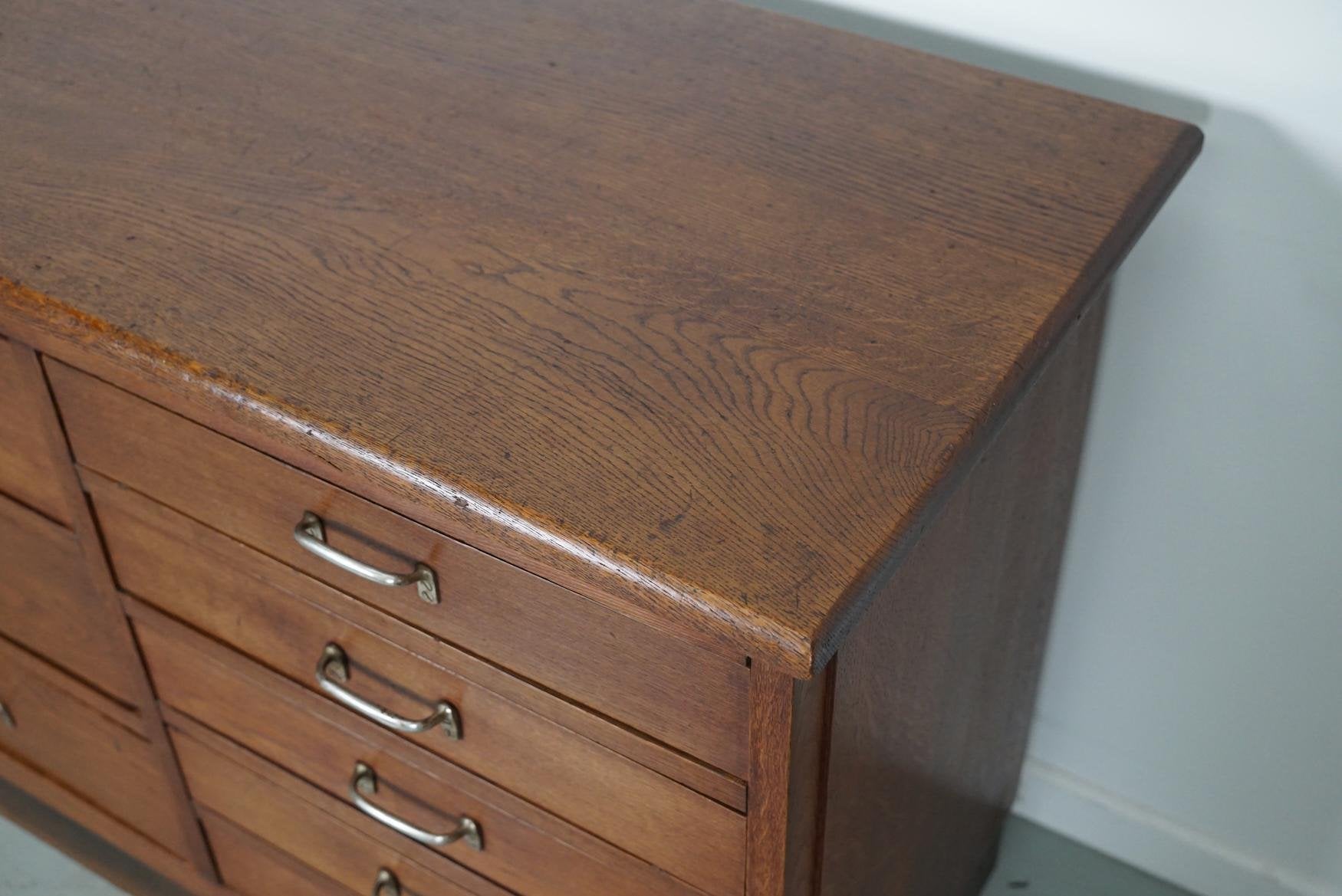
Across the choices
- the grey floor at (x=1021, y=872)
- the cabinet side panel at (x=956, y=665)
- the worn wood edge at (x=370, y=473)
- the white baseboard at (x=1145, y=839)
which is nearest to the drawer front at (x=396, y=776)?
the cabinet side panel at (x=956, y=665)

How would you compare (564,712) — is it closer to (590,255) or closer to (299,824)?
(590,255)

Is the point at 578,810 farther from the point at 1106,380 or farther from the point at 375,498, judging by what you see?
the point at 1106,380

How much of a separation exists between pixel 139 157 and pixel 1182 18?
809 millimetres

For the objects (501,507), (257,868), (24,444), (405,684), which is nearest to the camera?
(501,507)

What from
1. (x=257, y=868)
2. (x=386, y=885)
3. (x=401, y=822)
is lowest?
(x=257, y=868)

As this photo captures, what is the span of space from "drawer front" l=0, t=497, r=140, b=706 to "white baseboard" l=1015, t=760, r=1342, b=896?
0.97m

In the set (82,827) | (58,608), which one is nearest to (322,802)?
(58,608)

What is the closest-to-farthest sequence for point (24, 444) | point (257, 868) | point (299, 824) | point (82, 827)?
point (24, 444)
point (299, 824)
point (257, 868)
point (82, 827)

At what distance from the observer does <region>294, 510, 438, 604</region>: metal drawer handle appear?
0.85 meters

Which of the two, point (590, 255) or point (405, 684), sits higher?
point (590, 255)

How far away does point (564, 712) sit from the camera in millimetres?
869

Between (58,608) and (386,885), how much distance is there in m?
0.39

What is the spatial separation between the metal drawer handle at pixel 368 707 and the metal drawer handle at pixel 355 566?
0.11m

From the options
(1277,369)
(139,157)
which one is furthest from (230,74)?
(1277,369)
